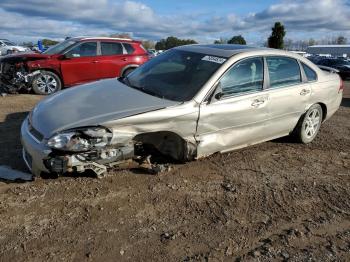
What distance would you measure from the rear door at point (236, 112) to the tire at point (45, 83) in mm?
6742

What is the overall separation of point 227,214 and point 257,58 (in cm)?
243

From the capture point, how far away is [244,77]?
5062 millimetres

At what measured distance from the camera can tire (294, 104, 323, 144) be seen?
603cm

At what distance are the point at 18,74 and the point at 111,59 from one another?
255cm

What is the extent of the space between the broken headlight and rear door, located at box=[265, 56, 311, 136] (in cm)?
245

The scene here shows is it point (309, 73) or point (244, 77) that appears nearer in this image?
point (244, 77)

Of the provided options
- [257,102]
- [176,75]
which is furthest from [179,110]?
[257,102]

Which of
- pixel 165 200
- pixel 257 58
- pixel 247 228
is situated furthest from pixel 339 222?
pixel 257 58

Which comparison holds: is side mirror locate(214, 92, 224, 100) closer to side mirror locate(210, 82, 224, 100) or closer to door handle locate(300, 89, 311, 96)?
side mirror locate(210, 82, 224, 100)

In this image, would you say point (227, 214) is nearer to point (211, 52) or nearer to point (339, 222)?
point (339, 222)

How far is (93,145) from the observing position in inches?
156

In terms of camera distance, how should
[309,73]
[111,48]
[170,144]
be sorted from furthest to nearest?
[111,48], [309,73], [170,144]

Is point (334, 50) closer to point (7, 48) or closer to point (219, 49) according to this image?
point (7, 48)

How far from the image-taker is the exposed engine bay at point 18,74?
1010 centimetres
